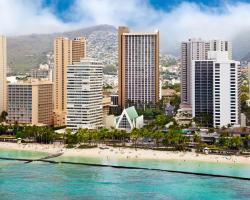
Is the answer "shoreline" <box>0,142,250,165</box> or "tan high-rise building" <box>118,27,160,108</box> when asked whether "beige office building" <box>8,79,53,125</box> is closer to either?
"shoreline" <box>0,142,250,165</box>

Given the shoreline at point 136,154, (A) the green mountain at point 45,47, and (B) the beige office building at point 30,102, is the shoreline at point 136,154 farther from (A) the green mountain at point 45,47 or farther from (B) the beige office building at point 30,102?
Answer: (A) the green mountain at point 45,47

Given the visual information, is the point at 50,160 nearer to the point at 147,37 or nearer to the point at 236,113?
the point at 236,113

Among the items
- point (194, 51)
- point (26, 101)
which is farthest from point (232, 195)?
point (194, 51)

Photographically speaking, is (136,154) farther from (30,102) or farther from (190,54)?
(190,54)

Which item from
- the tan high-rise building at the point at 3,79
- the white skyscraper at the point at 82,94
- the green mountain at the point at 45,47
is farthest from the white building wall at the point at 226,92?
the green mountain at the point at 45,47

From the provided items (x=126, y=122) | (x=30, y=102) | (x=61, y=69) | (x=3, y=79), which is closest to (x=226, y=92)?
(x=126, y=122)

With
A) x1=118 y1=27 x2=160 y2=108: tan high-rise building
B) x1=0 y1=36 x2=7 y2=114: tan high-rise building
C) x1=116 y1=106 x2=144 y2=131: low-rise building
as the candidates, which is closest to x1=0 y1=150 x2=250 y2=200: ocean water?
x1=116 y1=106 x2=144 y2=131: low-rise building

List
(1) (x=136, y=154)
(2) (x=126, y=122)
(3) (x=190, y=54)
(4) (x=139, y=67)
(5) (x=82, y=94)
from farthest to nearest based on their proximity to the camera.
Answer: (3) (x=190, y=54) → (4) (x=139, y=67) → (2) (x=126, y=122) → (5) (x=82, y=94) → (1) (x=136, y=154)
